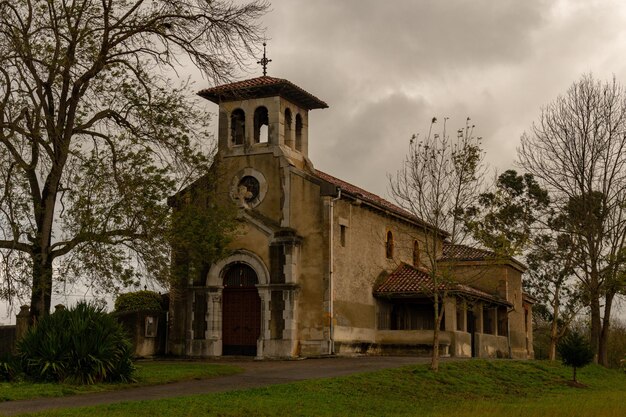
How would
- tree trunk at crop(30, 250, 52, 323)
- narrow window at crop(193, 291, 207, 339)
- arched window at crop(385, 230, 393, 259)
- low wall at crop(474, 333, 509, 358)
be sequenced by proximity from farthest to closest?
arched window at crop(385, 230, 393, 259) → low wall at crop(474, 333, 509, 358) → narrow window at crop(193, 291, 207, 339) → tree trunk at crop(30, 250, 52, 323)

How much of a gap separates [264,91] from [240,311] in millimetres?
8555

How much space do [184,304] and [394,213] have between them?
982 centimetres

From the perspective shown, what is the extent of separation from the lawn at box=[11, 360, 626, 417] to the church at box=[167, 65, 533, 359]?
159 inches

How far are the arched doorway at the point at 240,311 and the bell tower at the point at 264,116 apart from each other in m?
4.74

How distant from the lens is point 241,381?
21734 mm

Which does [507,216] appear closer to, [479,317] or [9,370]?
[479,317]

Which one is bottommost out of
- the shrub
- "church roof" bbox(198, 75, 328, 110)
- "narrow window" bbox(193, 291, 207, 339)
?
the shrub

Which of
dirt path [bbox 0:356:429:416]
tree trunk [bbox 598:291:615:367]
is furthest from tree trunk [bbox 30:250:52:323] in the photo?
tree trunk [bbox 598:291:615:367]

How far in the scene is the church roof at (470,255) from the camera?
93.6 feet

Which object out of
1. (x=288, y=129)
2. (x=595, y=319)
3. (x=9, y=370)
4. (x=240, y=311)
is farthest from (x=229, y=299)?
(x=595, y=319)

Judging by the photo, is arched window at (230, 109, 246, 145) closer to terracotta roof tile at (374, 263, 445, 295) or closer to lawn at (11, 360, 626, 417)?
terracotta roof tile at (374, 263, 445, 295)

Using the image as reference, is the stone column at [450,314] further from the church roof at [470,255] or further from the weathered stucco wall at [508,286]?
the weathered stucco wall at [508,286]

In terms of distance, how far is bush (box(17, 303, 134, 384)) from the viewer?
778 inches

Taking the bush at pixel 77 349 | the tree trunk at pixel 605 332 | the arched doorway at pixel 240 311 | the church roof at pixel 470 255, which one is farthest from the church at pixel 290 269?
the bush at pixel 77 349
